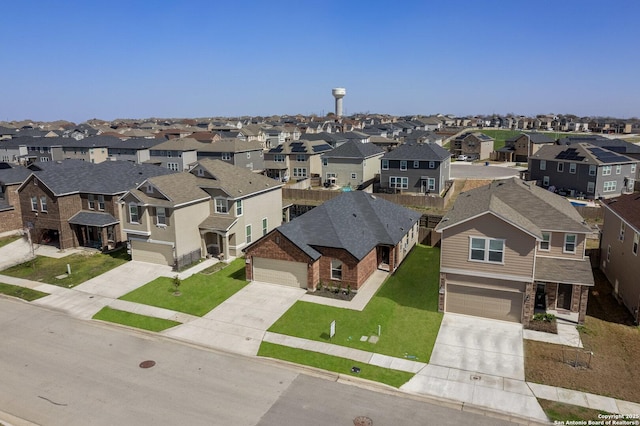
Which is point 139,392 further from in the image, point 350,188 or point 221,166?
point 350,188

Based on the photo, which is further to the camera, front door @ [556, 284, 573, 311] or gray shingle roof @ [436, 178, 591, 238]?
front door @ [556, 284, 573, 311]

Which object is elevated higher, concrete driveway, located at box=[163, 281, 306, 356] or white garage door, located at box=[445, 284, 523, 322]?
white garage door, located at box=[445, 284, 523, 322]

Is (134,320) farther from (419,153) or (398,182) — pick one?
(419,153)

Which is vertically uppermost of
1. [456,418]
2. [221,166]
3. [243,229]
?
[221,166]

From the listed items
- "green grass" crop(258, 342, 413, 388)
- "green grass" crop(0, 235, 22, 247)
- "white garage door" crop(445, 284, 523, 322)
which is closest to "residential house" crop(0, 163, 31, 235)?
"green grass" crop(0, 235, 22, 247)

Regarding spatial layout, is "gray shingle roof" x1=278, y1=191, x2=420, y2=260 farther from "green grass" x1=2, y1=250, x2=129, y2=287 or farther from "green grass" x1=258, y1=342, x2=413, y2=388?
"green grass" x1=2, y1=250, x2=129, y2=287

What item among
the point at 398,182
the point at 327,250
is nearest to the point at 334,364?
the point at 327,250

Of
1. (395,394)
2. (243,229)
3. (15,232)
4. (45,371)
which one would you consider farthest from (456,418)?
(15,232)

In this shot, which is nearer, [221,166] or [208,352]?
[208,352]
